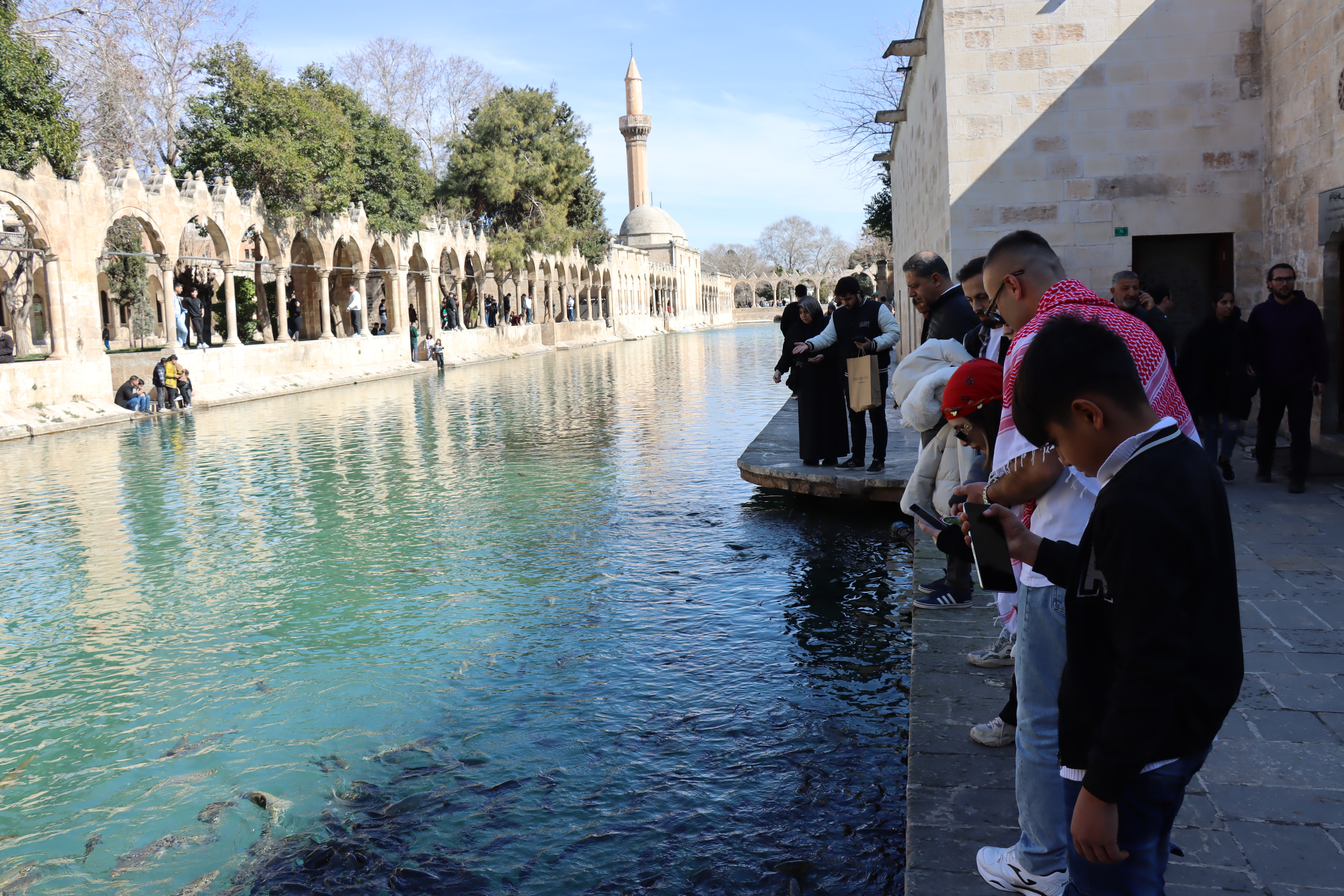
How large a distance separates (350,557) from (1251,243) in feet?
26.9

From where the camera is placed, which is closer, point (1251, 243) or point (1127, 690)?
point (1127, 690)

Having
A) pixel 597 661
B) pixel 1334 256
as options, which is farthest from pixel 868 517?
pixel 1334 256

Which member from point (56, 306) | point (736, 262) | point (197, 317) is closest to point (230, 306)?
point (197, 317)

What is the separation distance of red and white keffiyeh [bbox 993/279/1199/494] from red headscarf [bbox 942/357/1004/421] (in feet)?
0.59

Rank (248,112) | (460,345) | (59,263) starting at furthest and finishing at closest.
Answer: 1. (460,345)
2. (248,112)
3. (59,263)

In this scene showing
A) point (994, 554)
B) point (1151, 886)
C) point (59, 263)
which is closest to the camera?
point (1151, 886)

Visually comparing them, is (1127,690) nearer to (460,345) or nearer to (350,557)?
(350,557)

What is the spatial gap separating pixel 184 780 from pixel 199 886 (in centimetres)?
84

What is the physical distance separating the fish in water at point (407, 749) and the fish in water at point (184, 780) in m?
0.60

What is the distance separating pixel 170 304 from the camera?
68.1 ft

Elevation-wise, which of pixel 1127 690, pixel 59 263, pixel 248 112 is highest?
pixel 248 112

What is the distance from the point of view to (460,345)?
33.2 metres

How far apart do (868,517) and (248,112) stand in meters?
21.9

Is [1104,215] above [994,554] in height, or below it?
above
